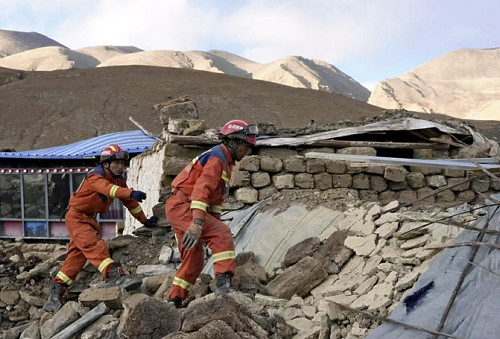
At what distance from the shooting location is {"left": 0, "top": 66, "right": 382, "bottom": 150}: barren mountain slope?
27.5 meters

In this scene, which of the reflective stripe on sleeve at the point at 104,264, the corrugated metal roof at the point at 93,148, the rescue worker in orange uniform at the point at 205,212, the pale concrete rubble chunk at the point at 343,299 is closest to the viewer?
the pale concrete rubble chunk at the point at 343,299

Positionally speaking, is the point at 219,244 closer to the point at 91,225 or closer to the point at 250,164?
the point at 91,225

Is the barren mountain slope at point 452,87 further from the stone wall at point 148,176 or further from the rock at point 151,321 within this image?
the rock at point 151,321

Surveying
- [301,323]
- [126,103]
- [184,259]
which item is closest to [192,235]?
[184,259]

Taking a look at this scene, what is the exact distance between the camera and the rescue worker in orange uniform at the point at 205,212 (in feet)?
14.3

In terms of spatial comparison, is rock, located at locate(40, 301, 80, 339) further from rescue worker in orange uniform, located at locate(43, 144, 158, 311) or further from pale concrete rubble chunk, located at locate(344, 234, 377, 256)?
pale concrete rubble chunk, located at locate(344, 234, 377, 256)

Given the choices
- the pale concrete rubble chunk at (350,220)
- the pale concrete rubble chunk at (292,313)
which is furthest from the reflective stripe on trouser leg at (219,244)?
the pale concrete rubble chunk at (350,220)

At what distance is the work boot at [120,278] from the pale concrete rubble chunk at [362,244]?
6.73 ft

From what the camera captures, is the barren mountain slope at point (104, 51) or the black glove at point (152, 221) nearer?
the black glove at point (152, 221)

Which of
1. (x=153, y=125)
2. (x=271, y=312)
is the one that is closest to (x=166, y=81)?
(x=153, y=125)

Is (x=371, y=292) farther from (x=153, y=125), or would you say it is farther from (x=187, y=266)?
(x=153, y=125)

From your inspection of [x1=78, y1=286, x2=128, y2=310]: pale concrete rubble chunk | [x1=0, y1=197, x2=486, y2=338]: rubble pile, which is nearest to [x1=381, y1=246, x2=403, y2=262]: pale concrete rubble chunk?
[x1=0, y1=197, x2=486, y2=338]: rubble pile

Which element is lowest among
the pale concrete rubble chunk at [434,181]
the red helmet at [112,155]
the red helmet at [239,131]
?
the pale concrete rubble chunk at [434,181]

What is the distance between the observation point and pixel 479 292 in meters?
2.98
